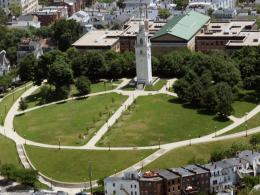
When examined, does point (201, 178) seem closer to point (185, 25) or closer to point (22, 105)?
point (22, 105)

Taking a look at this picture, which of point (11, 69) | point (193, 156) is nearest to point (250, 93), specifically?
point (193, 156)

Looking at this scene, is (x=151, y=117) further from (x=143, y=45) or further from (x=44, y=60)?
(x=44, y=60)

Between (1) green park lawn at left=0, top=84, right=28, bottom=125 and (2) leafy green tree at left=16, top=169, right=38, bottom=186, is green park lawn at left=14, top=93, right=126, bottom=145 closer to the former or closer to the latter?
(1) green park lawn at left=0, top=84, right=28, bottom=125

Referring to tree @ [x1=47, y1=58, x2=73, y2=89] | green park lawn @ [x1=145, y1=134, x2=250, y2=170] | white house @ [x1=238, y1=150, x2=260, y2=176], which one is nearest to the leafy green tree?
green park lawn @ [x1=145, y1=134, x2=250, y2=170]

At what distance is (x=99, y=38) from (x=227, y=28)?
1068 inches

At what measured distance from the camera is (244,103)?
130 metres

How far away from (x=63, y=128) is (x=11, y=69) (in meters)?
43.3

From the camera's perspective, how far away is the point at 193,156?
109m

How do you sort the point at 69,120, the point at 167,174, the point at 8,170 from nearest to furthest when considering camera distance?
the point at 167,174 < the point at 8,170 < the point at 69,120

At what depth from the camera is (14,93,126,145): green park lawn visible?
120312 mm

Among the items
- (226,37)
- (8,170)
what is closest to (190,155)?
(8,170)

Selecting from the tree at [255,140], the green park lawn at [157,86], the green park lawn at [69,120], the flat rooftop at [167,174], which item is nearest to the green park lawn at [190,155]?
the tree at [255,140]

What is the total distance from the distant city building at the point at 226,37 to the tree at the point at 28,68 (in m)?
35.3

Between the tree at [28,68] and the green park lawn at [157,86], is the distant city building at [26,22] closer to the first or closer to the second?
the tree at [28,68]
